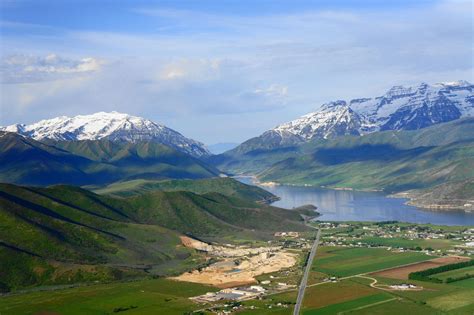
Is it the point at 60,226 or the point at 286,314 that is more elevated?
the point at 60,226

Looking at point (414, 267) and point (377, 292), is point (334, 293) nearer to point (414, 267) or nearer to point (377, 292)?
point (377, 292)

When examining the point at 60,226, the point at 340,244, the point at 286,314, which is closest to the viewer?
the point at 286,314

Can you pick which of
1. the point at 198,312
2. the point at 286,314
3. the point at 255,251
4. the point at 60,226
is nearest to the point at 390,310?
the point at 286,314

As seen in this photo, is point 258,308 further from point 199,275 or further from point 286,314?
point 199,275

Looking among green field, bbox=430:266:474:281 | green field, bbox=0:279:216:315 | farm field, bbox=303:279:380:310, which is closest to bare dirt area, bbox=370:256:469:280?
green field, bbox=430:266:474:281

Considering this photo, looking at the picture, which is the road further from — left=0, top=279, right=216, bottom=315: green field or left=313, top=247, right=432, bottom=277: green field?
left=0, top=279, right=216, bottom=315: green field
